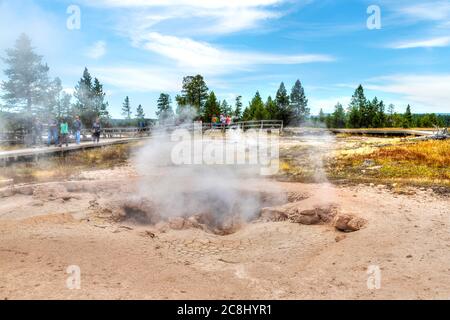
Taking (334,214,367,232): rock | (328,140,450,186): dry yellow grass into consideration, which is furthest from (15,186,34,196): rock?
(328,140,450,186): dry yellow grass

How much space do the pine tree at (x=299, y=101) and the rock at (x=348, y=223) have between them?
58939 mm

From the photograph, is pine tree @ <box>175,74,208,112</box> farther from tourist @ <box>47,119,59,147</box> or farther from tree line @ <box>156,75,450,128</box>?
tourist @ <box>47,119,59,147</box>

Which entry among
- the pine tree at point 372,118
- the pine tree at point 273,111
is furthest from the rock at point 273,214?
the pine tree at point 372,118

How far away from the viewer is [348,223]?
841 centimetres

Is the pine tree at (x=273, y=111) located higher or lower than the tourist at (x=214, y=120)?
higher

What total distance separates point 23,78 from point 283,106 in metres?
38.3

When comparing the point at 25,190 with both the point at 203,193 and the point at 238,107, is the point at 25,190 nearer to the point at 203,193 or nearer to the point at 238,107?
the point at 203,193

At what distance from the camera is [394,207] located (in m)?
9.20

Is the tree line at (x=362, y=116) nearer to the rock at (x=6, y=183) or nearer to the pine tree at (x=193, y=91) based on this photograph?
the pine tree at (x=193, y=91)

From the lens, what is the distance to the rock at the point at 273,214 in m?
9.61

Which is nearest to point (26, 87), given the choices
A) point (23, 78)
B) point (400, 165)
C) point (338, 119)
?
point (23, 78)
